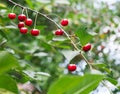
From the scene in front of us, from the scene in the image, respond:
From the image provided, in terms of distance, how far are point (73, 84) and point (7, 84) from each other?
0.13 meters

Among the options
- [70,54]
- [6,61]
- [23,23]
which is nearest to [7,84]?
[6,61]

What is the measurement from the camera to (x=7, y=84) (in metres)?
0.59

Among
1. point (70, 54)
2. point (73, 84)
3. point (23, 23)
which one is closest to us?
point (73, 84)

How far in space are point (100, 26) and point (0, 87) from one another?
279cm

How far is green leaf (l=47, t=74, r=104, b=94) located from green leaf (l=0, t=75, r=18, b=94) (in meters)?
0.08

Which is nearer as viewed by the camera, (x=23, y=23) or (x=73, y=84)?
(x=73, y=84)

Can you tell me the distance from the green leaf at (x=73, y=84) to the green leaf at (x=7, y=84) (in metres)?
0.08

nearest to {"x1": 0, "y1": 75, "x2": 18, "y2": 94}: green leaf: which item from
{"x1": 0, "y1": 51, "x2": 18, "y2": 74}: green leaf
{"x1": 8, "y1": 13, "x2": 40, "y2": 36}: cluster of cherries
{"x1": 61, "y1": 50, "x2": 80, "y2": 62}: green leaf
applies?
{"x1": 0, "y1": 51, "x2": 18, "y2": 74}: green leaf

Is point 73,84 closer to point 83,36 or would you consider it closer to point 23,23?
point 83,36

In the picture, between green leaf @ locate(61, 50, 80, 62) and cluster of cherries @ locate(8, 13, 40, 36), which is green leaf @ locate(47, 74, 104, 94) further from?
cluster of cherries @ locate(8, 13, 40, 36)

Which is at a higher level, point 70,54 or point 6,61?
point 6,61

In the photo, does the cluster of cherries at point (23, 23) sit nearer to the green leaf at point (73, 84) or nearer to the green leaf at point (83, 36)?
the green leaf at point (83, 36)

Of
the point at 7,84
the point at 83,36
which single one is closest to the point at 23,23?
the point at 83,36

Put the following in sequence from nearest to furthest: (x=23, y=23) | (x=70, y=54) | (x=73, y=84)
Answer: (x=73, y=84) < (x=70, y=54) < (x=23, y=23)
